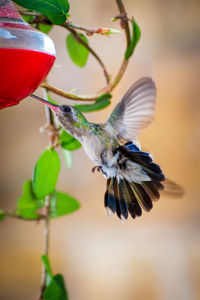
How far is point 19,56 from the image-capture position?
0.61 meters

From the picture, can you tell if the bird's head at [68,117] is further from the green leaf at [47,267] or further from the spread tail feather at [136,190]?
the green leaf at [47,267]

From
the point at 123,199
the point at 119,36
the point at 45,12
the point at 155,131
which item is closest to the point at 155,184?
the point at 123,199

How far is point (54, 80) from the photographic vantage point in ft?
7.59

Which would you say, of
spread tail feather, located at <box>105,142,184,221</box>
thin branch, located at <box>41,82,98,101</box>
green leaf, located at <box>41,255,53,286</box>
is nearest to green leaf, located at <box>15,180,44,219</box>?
green leaf, located at <box>41,255,53,286</box>

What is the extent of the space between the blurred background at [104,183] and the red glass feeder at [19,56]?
4.93ft

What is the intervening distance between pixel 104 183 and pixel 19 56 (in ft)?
5.54

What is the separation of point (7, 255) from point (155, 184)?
178 cm

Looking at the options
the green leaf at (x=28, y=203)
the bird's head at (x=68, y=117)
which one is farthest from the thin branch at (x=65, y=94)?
the green leaf at (x=28, y=203)

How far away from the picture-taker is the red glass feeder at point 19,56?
61 cm

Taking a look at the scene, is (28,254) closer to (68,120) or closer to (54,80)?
(54,80)

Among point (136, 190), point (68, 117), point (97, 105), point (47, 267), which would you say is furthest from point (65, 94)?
point (47, 267)

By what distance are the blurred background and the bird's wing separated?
136 centimetres

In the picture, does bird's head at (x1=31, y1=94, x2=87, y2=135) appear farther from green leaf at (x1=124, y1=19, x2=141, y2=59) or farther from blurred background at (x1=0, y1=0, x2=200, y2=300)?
blurred background at (x1=0, y1=0, x2=200, y2=300)

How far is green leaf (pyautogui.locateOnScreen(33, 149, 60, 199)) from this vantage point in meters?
0.91
